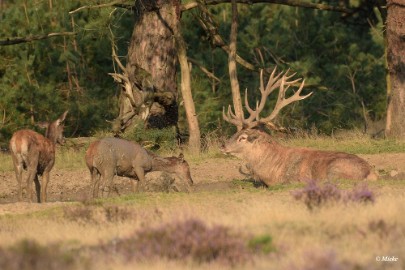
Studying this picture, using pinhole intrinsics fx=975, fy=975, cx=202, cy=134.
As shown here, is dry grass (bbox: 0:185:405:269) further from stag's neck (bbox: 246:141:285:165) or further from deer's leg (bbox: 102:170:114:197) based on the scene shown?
stag's neck (bbox: 246:141:285:165)

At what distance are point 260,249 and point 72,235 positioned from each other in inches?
103

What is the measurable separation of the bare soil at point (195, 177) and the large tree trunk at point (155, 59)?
3.26 metres

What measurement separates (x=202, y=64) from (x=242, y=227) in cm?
1907

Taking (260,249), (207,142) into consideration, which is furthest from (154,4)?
(260,249)

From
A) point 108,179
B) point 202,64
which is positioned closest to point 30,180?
point 108,179

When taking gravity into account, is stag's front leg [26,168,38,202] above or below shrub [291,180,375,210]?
below

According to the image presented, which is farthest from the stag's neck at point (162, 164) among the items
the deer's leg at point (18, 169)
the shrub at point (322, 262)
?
the shrub at point (322, 262)

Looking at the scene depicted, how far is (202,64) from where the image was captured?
30000 mm

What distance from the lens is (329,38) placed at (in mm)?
32469

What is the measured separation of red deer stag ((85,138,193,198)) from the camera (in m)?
17.4

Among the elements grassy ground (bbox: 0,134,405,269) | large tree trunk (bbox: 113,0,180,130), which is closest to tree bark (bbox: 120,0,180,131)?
large tree trunk (bbox: 113,0,180,130)

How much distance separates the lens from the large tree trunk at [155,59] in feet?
80.5

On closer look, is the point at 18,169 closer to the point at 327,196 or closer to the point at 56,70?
the point at 327,196

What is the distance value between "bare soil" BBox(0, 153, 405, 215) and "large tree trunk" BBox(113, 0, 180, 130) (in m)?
3.26
